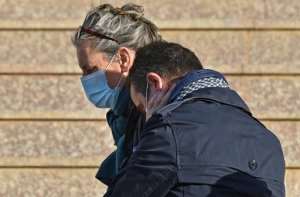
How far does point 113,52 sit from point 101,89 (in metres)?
0.15

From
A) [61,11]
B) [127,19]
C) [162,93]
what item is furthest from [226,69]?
[162,93]

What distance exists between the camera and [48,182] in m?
6.03

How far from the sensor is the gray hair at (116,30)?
10.4ft

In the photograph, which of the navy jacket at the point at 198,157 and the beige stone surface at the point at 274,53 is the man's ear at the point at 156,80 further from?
the beige stone surface at the point at 274,53

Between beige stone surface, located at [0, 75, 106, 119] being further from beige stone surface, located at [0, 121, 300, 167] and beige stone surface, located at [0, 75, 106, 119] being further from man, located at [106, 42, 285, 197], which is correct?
man, located at [106, 42, 285, 197]

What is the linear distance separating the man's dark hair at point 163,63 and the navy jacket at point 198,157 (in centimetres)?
11

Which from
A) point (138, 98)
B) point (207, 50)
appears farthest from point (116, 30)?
point (207, 50)

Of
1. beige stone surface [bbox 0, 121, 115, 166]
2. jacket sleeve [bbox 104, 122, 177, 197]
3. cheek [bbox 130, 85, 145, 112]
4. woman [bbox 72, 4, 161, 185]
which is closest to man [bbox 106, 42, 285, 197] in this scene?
jacket sleeve [bbox 104, 122, 177, 197]

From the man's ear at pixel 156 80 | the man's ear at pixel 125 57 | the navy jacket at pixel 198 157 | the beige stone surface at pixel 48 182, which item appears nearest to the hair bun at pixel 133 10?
the man's ear at pixel 125 57

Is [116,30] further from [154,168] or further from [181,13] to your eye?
[181,13]

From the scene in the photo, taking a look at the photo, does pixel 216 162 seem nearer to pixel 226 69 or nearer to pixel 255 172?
pixel 255 172

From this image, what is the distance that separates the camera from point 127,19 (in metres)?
3.19

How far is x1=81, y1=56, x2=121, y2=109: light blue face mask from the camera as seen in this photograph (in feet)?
10.5

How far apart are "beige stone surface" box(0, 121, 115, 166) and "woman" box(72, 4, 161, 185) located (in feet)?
9.03
